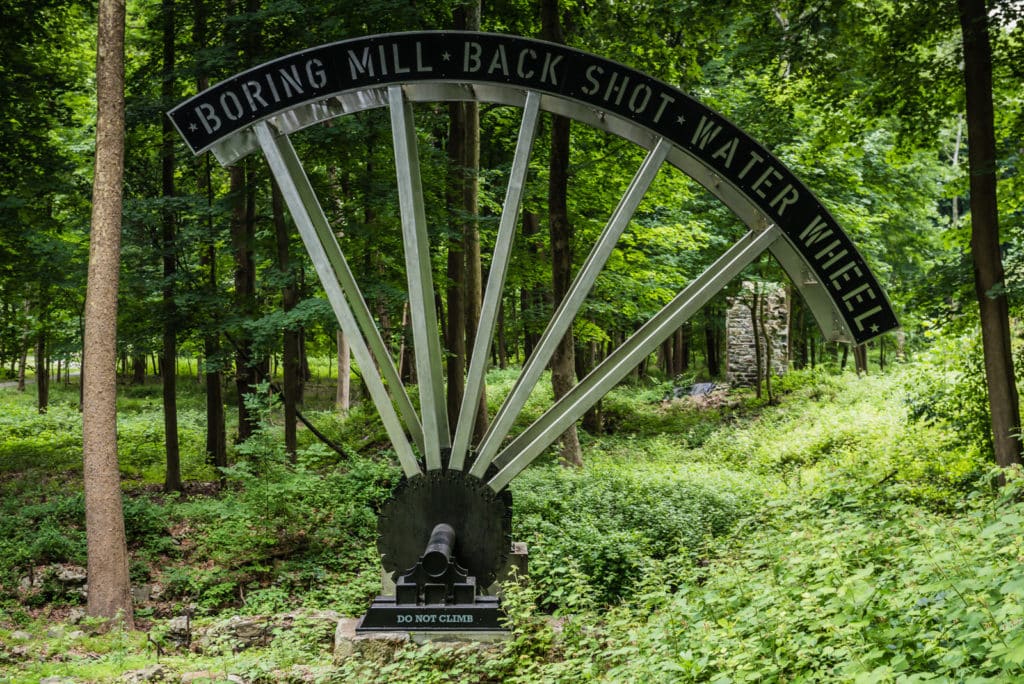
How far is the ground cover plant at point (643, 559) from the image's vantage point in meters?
4.68

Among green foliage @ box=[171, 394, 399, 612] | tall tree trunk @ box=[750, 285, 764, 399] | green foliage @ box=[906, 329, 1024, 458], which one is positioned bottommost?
green foliage @ box=[171, 394, 399, 612]

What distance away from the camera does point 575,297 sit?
7.50 meters

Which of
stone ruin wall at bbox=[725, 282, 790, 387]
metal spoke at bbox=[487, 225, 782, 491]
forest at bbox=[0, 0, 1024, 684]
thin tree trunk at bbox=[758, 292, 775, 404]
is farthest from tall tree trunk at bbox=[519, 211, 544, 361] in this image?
metal spoke at bbox=[487, 225, 782, 491]

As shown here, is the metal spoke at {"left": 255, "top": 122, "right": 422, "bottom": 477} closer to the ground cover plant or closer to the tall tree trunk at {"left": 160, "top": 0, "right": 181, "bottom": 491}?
the ground cover plant

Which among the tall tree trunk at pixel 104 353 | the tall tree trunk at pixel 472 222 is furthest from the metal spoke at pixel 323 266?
the tall tree trunk at pixel 472 222

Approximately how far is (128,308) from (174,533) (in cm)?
419

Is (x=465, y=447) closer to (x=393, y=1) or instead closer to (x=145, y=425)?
(x=393, y=1)

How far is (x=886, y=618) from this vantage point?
4.81m

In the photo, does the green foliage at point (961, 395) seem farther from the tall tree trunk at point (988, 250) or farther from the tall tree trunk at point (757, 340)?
the tall tree trunk at point (757, 340)

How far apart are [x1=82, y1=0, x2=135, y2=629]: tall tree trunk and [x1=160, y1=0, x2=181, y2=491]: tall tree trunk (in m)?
3.55

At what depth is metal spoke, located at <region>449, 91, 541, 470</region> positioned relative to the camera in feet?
24.3

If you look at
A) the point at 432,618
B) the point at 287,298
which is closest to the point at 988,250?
the point at 432,618

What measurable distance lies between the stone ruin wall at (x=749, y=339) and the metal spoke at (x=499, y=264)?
645 inches

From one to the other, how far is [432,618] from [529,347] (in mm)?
14637
